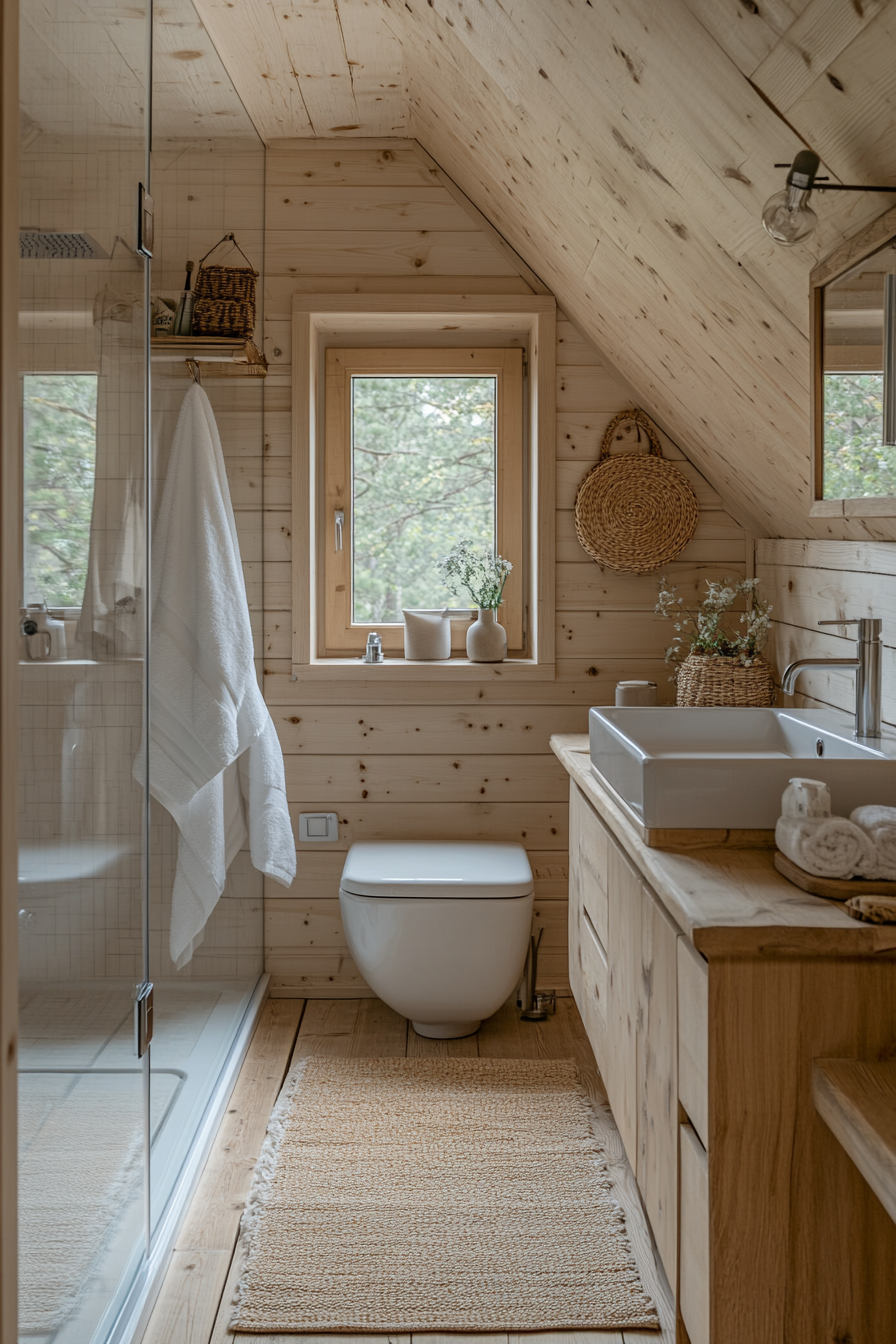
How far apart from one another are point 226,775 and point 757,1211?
1.46 m

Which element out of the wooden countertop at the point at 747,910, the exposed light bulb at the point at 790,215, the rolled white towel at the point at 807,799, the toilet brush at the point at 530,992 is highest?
the exposed light bulb at the point at 790,215

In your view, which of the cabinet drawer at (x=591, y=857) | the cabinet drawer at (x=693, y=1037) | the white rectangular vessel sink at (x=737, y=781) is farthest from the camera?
the cabinet drawer at (x=591, y=857)

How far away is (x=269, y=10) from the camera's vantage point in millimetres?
2150

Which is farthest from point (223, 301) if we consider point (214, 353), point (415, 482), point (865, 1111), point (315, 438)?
point (865, 1111)

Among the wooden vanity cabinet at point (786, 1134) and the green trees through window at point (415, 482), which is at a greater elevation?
the green trees through window at point (415, 482)

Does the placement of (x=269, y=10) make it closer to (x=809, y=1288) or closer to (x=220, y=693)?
(x=220, y=693)

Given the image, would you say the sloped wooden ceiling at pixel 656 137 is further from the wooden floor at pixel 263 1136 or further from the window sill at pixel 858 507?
the wooden floor at pixel 263 1136

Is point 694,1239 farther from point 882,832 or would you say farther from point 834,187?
point 834,187

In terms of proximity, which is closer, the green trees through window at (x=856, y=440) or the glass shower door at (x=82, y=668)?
the glass shower door at (x=82, y=668)

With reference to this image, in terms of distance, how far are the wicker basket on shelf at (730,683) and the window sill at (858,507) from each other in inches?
26.1

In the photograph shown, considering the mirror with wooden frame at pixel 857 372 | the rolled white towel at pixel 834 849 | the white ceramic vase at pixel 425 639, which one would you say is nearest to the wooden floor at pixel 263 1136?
the rolled white towel at pixel 834 849

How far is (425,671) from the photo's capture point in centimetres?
280

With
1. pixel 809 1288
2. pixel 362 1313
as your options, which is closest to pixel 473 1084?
pixel 362 1313

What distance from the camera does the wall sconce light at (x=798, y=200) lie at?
129 cm
